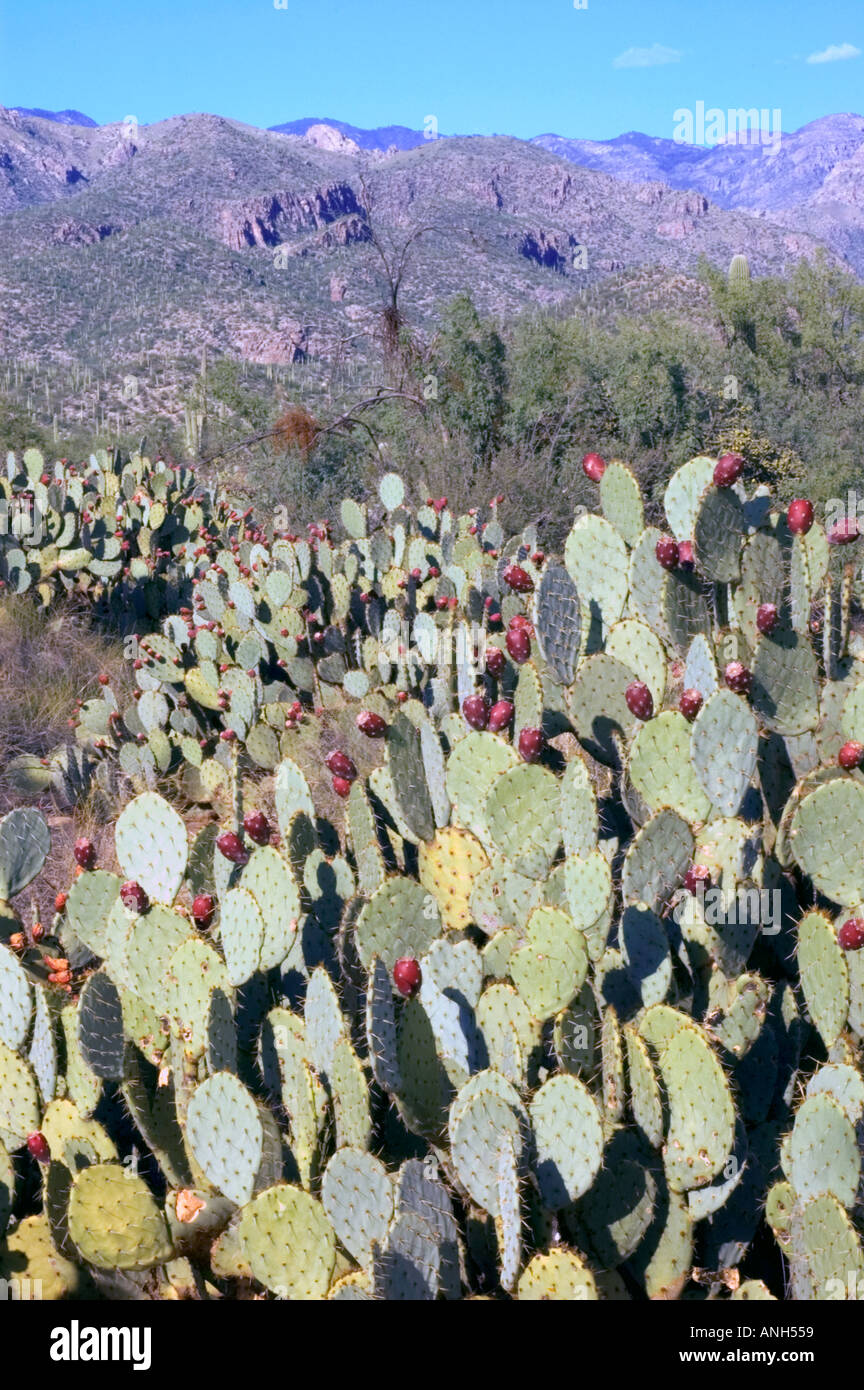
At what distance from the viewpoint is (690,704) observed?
2.69 metres

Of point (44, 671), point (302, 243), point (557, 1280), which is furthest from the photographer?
point (302, 243)

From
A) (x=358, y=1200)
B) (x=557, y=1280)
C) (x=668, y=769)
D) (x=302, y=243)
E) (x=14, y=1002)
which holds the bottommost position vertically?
(x=557, y=1280)

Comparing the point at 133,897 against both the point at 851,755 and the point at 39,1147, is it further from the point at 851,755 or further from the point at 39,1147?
the point at 851,755

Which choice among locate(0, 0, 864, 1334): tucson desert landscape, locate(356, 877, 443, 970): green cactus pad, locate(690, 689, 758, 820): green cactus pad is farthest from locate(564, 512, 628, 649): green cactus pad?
locate(356, 877, 443, 970): green cactus pad

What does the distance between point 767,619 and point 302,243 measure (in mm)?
47178

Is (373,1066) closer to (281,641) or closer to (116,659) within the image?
(281,641)

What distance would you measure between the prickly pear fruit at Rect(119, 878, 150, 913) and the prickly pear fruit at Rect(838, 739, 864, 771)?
4.95 ft

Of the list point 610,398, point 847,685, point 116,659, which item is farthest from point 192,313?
point 847,685

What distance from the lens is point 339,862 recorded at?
8.76ft

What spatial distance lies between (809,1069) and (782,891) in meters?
0.37

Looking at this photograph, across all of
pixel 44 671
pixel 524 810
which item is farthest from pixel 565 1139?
pixel 44 671

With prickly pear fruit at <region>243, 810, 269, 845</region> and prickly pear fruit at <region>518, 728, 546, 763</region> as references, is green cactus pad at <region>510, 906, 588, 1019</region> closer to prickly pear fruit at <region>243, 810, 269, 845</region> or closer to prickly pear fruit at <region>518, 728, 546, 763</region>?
prickly pear fruit at <region>518, 728, 546, 763</region>

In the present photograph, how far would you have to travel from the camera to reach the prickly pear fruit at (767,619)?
107 inches
